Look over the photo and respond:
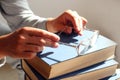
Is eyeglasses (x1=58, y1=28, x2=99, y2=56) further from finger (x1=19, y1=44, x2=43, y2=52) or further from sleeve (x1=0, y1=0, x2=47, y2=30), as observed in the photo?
sleeve (x1=0, y1=0, x2=47, y2=30)

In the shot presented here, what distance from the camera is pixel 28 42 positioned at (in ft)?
1.65

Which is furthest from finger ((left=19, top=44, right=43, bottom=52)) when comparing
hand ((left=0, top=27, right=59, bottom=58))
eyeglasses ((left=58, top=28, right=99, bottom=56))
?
eyeglasses ((left=58, top=28, right=99, bottom=56))

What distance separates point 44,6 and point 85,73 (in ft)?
2.24

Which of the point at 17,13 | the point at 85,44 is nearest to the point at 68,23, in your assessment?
the point at 85,44

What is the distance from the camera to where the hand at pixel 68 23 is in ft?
2.16

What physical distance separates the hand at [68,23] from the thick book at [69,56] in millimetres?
29

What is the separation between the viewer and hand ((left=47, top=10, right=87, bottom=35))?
2.16 ft

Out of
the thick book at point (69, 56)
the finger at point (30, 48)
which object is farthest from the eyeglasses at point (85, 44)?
the finger at point (30, 48)

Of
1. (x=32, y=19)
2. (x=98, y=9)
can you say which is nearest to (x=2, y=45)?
(x=32, y=19)

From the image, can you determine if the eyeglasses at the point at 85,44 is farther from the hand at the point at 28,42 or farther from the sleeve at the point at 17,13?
the sleeve at the point at 17,13

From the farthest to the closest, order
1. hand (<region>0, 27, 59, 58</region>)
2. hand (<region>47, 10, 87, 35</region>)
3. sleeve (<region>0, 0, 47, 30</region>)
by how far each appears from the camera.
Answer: sleeve (<region>0, 0, 47, 30</region>) < hand (<region>47, 10, 87, 35</region>) < hand (<region>0, 27, 59, 58</region>)

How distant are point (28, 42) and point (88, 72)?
0.16m

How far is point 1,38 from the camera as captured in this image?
547 mm

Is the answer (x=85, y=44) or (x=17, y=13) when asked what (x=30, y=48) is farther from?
(x=17, y=13)
